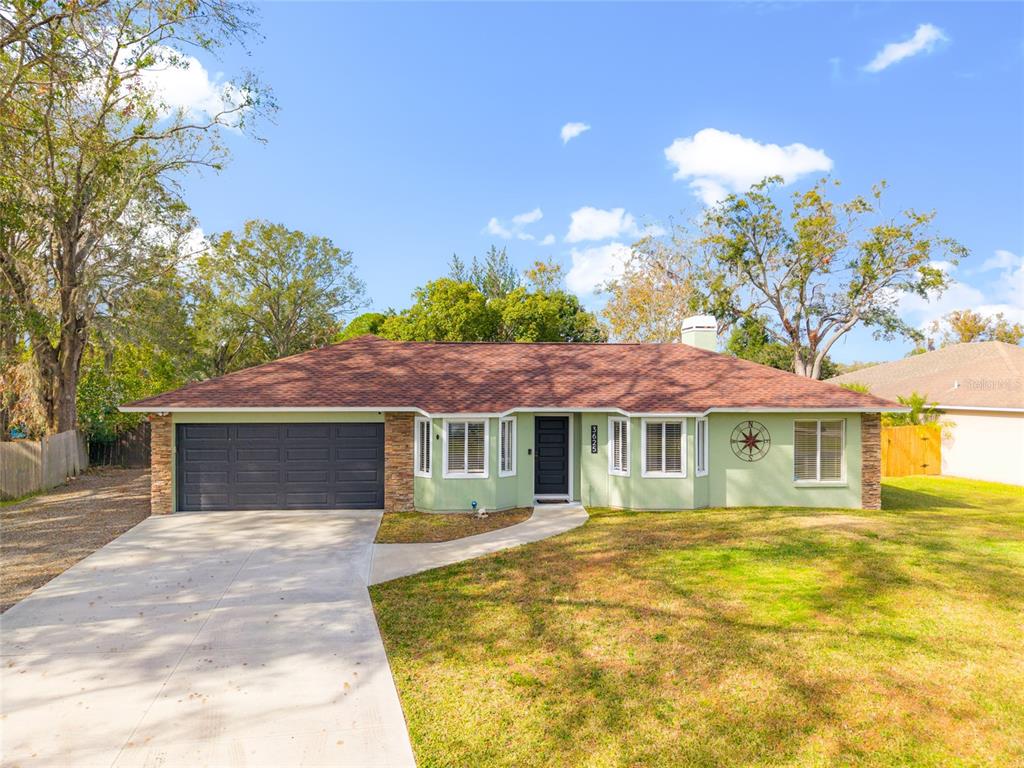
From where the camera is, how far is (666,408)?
46.0ft

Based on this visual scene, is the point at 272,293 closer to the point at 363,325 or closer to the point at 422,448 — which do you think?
the point at 363,325

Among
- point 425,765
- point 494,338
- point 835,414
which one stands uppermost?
point 494,338

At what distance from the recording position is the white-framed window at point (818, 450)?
580 inches

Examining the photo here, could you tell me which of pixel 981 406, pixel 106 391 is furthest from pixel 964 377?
pixel 106 391

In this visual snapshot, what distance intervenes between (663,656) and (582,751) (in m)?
1.94

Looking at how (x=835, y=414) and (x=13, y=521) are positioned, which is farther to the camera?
(x=835, y=414)

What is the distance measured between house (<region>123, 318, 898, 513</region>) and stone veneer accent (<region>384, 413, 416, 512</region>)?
1.0 inches

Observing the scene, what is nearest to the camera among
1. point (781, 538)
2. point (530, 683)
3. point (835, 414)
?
point (530, 683)

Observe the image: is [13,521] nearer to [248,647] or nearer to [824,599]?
[248,647]

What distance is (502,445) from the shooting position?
14.3 meters

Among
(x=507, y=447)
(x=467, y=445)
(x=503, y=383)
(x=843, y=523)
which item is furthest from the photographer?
(x=503, y=383)

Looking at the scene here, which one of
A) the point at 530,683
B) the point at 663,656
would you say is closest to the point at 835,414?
the point at 663,656

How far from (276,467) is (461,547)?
20.1 feet

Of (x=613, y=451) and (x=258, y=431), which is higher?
(x=258, y=431)
